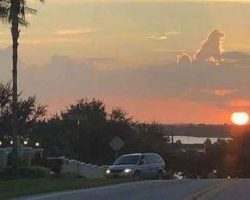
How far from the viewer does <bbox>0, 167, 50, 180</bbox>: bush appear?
141 ft

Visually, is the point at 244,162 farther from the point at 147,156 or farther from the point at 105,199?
the point at 105,199

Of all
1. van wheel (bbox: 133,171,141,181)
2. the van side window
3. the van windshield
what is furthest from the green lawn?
the van side window

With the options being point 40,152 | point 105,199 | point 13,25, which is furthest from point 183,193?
point 40,152

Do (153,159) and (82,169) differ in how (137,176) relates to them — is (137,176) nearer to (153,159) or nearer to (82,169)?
(153,159)

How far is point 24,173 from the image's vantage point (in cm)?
4484

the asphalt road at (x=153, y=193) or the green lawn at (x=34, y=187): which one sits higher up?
the green lawn at (x=34, y=187)

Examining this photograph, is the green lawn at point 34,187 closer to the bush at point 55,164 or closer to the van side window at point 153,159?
the van side window at point 153,159

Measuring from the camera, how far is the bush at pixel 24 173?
42.9 metres

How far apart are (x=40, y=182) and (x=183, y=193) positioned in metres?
8.32

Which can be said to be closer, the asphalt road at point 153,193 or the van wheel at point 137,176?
the asphalt road at point 153,193

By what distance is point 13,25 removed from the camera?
4328 cm

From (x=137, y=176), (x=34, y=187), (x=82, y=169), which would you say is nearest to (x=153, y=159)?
(x=137, y=176)

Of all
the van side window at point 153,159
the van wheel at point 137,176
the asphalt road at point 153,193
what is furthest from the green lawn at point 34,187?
the van side window at point 153,159

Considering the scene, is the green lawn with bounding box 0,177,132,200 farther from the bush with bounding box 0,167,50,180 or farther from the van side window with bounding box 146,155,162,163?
the bush with bounding box 0,167,50,180
